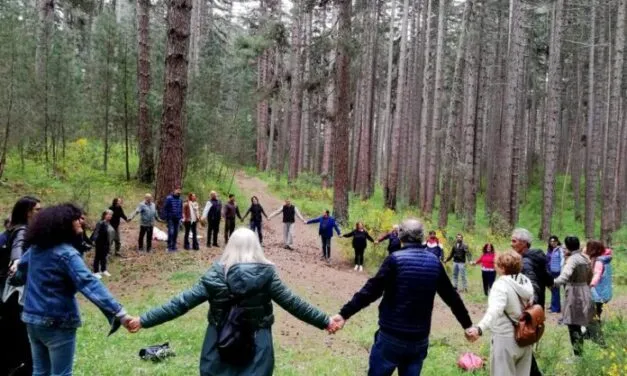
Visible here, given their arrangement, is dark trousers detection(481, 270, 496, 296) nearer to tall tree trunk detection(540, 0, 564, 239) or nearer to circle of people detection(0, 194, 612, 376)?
tall tree trunk detection(540, 0, 564, 239)

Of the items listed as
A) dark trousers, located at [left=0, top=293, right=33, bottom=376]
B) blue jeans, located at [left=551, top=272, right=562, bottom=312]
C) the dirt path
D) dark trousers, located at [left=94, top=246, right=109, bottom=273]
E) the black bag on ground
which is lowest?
blue jeans, located at [left=551, top=272, right=562, bottom=312]

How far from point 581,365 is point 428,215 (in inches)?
740

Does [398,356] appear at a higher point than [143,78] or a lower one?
lower

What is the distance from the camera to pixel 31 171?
64.7 ft

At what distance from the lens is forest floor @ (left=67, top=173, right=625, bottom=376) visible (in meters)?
6.89

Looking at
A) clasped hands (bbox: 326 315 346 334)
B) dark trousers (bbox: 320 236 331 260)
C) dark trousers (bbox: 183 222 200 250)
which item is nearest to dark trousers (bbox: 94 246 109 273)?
dark trousers (bbox: 183 222 200 250)

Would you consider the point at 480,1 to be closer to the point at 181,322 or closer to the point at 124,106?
the point at 124,106

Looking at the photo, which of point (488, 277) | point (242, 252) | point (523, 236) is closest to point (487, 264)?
point (488, 277)

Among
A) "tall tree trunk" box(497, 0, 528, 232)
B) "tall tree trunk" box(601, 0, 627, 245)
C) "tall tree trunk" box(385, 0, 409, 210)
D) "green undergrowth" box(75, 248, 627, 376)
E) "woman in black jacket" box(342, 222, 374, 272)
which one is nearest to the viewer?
"green undergrowth" box(75, 248, 627, 376)

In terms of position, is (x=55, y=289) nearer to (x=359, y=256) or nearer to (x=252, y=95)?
(x=359, y=256)

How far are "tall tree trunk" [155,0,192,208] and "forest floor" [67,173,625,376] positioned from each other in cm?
205

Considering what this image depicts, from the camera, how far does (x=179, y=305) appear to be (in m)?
4.10

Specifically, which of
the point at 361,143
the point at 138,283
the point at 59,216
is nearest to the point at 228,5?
the point at 361,143

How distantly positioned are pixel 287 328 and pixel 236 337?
225 inches
